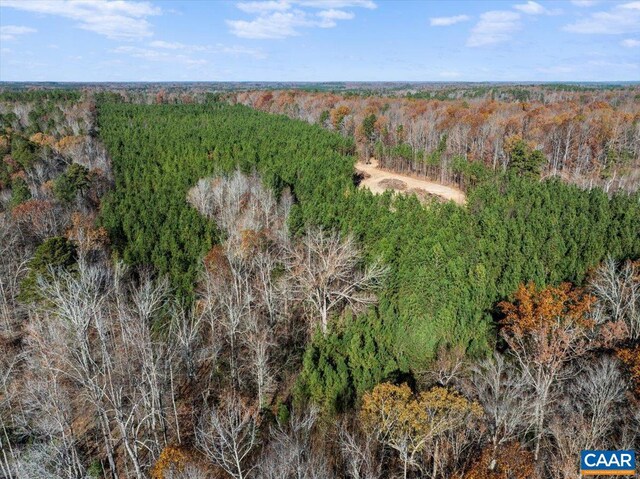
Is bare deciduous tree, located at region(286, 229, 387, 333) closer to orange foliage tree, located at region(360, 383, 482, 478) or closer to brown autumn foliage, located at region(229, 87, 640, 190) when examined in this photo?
orange foliage tree, located at region(360, 383, 482, 478)

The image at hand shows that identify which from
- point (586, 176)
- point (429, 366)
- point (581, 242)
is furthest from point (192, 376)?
point (586, 176)

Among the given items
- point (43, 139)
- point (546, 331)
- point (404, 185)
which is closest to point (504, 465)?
point (546, 331)

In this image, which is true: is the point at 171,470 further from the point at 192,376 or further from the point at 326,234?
the point at 326,234

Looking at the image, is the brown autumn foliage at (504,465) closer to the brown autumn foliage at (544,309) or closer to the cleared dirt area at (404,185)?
the brown autumn foliage at (544,309)

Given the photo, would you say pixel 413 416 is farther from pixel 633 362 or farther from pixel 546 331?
pixel 633 362
